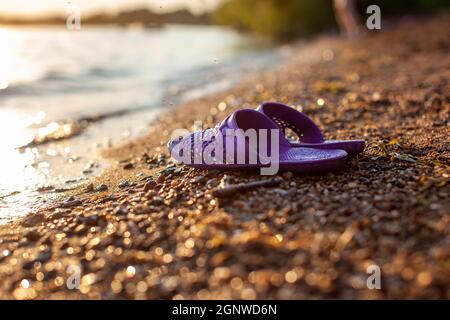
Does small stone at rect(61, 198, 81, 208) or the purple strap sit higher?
the purple strap

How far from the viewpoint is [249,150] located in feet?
11.2

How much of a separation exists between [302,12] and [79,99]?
18987 mm

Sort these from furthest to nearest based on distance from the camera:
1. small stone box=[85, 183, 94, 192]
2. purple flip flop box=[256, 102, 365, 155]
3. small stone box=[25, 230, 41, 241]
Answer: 1. small stone box=[85, 183, 94, 192]
2. purple flip flop box=[256, 102, 365, 155]
3. small stone box=[25, 230, 41, 241]

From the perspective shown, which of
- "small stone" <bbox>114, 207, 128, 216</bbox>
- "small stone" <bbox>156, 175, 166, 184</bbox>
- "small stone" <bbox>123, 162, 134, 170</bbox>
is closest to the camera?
"small stone" <bbox>114, 207, 128, 216</bbox>

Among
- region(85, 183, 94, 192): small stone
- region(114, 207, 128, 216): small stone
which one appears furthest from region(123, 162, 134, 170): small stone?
region(114, 207, 128, 216): small stone

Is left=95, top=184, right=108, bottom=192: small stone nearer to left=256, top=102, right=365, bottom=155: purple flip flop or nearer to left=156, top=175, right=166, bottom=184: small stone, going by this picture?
left=156, top=175, right=166, bottom=184: small stone

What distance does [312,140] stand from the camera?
3.97 meters

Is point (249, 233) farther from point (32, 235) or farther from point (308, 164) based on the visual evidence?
point (32, 235)

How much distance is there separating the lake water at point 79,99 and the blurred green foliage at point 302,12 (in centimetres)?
703

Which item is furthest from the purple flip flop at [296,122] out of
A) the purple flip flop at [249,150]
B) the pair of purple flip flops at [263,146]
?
the purple flip flop at [249,150]

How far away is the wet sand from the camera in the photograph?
7.52 ft

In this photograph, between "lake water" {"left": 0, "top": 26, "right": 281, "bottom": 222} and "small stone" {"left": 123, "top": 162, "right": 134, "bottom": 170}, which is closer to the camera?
"small stone" {"left": 123, "top": 162, "right": 134, "bottom": 170}

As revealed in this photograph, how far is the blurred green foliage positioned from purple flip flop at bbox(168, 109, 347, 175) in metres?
22.9
